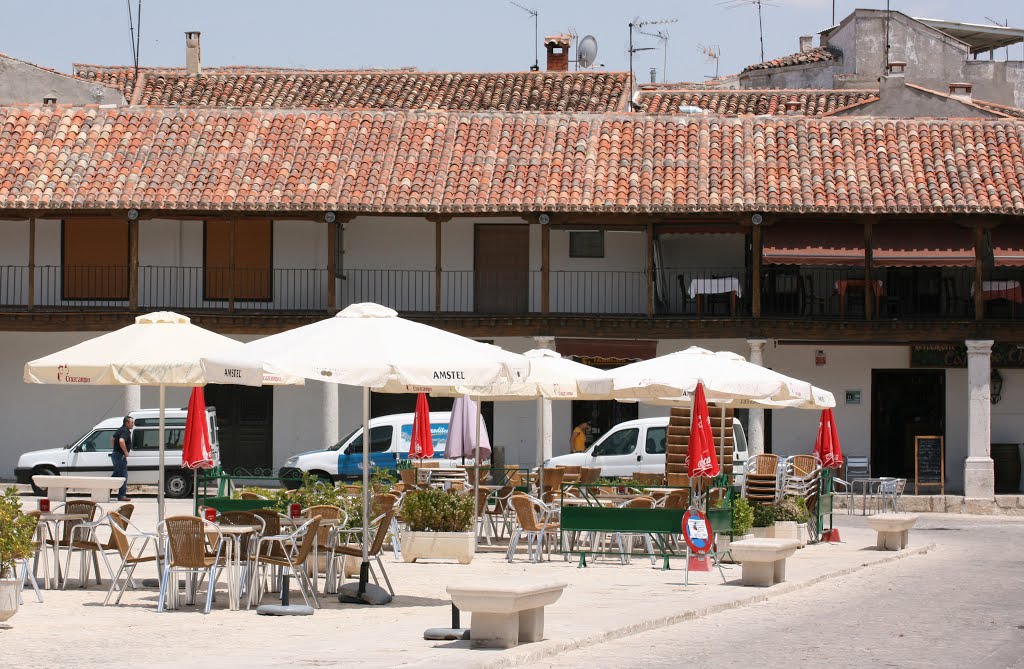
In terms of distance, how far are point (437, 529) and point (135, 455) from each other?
44.2 ft

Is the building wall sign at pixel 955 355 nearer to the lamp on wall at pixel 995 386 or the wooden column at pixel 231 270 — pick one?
the lamp on wall at pixel 995 386

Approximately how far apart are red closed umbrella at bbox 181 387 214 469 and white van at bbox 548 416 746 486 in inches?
484

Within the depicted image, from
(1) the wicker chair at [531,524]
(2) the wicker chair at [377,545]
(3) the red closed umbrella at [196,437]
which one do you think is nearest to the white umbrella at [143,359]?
(3) the red closed umbrella at [196,437]

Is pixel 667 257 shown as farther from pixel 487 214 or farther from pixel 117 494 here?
pixel 117 494

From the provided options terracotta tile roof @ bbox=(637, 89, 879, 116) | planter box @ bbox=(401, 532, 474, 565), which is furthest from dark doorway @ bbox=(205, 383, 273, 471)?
planter box @ bbox=(401, 532, 474, 565)

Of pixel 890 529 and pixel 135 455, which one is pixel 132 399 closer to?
pixel 135 455

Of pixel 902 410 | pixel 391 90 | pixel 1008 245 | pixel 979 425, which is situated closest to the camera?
pixel 979 425

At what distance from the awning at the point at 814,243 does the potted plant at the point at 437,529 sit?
15191 mm

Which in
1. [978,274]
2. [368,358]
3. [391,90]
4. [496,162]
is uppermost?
[391,90]

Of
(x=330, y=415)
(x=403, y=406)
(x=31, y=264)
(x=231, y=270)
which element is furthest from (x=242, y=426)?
(x=31, y=264)

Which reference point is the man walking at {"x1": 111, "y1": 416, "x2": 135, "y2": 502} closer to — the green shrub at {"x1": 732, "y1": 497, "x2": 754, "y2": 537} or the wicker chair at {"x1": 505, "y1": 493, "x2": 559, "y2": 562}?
the wicker chair at {"x1": 505, "y1": 493, "x2": 559, "y2": 562}

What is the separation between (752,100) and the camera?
45.2 meters

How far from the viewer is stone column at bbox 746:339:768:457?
103 feet

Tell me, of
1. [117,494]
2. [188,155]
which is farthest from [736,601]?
[188,155]
